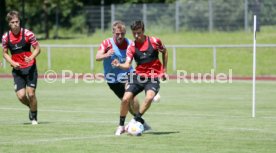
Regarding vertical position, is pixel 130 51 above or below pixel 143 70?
above

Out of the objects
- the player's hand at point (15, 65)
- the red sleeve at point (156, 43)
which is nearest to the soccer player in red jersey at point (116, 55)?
the red sleeve at point (156, 43)

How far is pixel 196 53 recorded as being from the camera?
1812 inches

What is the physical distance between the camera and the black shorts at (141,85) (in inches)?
627

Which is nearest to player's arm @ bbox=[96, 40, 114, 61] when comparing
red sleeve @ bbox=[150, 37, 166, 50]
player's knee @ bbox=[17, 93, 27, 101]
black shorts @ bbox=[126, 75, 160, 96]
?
black shorts @ bbox=[126, 75, 160, 96]

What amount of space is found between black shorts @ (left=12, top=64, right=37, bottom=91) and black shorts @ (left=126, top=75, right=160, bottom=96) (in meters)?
2.80

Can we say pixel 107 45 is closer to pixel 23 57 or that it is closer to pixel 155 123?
pixel 23 57

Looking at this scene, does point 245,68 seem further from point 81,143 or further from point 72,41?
point 81,143

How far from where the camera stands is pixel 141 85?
52.5 feet

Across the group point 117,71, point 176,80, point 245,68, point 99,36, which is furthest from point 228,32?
point 117,71

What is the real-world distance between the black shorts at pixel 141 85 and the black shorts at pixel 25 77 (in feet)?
9.18

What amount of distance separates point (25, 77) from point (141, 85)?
3.23 meters

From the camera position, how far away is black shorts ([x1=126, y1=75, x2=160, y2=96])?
52.3 ft

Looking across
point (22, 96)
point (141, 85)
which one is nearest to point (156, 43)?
point (141, 85)

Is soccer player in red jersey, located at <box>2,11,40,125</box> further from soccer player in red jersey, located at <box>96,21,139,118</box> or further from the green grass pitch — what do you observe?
soccer player in red jersey, located at <box>96,21,139,118</box>
